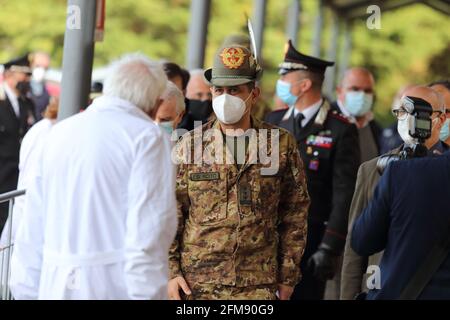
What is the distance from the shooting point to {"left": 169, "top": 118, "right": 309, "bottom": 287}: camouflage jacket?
4742 mm

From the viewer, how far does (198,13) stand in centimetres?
977

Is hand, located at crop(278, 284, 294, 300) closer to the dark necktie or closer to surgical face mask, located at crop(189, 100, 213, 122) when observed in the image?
the dark necktie

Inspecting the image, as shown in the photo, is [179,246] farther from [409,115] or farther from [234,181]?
[409,115]

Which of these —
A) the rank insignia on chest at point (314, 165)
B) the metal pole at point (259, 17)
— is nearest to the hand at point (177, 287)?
the rank insignia on chest at point (314, 165)

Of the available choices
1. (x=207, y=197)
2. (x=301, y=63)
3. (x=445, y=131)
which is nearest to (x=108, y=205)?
(x=207, y=197)

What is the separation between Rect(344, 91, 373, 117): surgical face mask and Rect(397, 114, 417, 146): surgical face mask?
4345mm

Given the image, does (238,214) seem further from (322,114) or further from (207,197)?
(322,114)

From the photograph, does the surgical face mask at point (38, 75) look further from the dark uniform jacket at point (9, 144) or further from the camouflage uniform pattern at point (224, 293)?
the camouflage uniform pattern at point (224, 293)

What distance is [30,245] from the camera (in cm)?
402

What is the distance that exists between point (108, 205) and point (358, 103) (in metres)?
Answer: 5.51

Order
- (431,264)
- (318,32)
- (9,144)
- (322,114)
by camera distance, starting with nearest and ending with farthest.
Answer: (431,264) → (322,114) → (9,144) → (318,32)

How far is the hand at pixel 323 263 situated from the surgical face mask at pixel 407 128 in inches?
73.9

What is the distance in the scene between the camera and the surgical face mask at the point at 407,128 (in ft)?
14.2
